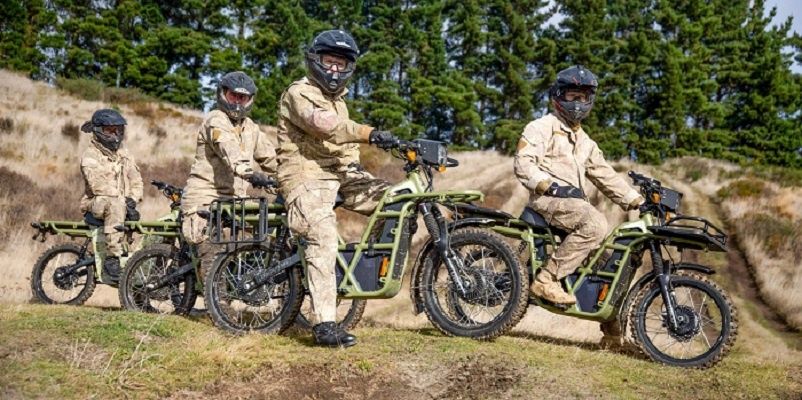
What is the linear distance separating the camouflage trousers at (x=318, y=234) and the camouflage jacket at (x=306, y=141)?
10 centimetres

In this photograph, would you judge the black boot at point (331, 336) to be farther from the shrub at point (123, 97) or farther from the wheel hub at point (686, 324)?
the shrub at point (123, 97)

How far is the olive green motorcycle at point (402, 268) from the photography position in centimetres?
634

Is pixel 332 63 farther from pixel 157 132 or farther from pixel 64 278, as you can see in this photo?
pixel 157 132

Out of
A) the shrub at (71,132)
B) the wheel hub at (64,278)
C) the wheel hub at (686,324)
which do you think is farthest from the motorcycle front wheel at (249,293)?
the shrub at (71,132)

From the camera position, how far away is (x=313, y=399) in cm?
498

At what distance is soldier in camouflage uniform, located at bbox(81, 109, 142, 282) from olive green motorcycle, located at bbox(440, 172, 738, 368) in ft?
16.9

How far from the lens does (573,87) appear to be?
7.15 m

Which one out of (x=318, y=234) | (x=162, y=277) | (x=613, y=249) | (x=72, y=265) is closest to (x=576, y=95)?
(x=613, y=249)

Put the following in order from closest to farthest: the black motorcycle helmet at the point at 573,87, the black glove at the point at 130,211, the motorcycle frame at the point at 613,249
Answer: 1. the motorcycle frame at the point at 613,249
2. the black motorcycle helmet at the point at 573,87
3. the black glove at the point at 130,211

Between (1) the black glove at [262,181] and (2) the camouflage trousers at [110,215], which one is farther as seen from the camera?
(2) the camouflage trousers at [110,215]

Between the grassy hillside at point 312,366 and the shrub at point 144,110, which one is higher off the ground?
the shrub at point 144,110

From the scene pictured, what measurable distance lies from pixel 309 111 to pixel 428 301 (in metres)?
1.91

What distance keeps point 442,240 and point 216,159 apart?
3.17 meters

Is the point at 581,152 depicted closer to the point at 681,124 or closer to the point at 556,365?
the point at 556,365
